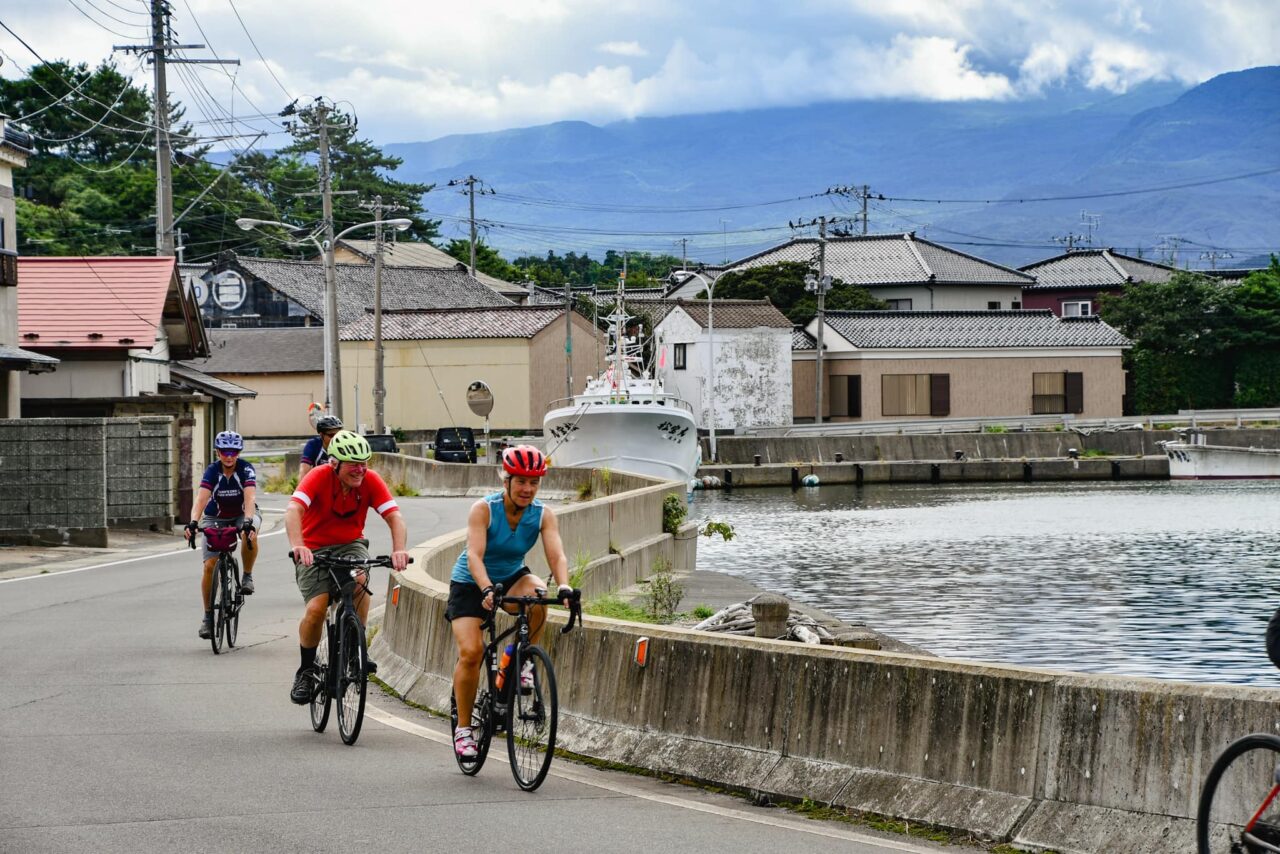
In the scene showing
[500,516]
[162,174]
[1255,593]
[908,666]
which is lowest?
[1255,593]

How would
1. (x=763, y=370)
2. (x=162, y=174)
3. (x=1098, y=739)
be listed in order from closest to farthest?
(x=1098, y=739) < (x=162, y=174) < (x=763, y=370)

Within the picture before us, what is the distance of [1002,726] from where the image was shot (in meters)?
7.67

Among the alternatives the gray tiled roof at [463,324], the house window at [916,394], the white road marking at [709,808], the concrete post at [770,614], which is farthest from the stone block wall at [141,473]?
the house window at [916,394]

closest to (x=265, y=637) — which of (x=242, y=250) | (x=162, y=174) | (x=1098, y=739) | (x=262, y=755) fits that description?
(x=262, y=755)

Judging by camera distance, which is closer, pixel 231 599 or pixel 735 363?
pixel 231 599

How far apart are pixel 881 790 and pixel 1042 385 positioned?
68439 mm

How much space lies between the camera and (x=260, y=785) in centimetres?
887

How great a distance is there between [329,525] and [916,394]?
64177 mm

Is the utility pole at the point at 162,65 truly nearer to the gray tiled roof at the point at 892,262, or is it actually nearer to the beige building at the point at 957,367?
the beige building at the point at 957,367

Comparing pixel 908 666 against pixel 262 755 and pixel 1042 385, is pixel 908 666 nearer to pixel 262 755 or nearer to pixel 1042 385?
pixel 262 755

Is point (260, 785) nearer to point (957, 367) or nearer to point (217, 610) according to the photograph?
point (217, 610)

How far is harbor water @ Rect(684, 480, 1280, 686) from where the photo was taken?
77.8ft

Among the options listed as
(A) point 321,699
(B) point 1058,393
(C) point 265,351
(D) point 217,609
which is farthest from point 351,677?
(B) point 1058,393

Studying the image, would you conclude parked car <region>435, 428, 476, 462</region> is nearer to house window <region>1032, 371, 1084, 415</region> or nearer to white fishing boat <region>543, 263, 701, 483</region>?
white fishing boat <region>543, 263, 701, 483</region>
